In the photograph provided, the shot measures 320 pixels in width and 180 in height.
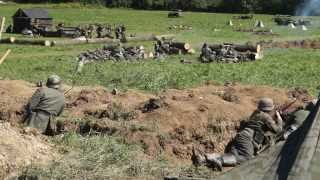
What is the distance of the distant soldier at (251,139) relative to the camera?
11.9 meters

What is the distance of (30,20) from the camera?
44.9 m

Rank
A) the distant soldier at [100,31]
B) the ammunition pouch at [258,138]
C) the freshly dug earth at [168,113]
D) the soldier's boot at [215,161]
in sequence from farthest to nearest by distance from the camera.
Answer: the distant soldier at [100,31] < the freshly dug earth at [168,113] < the ammunition pouch at [258,138] < the soldier's boot at [215,161]

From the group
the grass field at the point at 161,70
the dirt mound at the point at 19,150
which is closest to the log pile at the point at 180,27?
the grass field at the point at 161,70

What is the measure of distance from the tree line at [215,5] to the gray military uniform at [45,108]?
50.9 metres

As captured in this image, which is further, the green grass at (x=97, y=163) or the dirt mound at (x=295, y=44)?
the dirt mound at (x=295, y=44)

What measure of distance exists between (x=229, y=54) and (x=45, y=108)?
14602mm

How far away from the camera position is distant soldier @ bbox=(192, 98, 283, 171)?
39.2ft

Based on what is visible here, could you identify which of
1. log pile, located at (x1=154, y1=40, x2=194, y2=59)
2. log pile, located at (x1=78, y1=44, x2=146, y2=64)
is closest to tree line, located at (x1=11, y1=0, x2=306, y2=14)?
log pile, located at (x1=154, y1=40, x2=194, y2=59)

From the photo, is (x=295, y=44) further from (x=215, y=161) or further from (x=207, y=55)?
(x=215, y=161)

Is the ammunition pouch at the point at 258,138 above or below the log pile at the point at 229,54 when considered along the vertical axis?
above

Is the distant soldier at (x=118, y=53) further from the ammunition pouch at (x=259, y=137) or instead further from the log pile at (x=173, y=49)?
the ammunition pouch at (x=259, y=137)

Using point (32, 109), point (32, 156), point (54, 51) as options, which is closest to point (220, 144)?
point (32, 109)

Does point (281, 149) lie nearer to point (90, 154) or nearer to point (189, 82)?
point (90, 154)

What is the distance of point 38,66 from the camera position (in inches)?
1029
